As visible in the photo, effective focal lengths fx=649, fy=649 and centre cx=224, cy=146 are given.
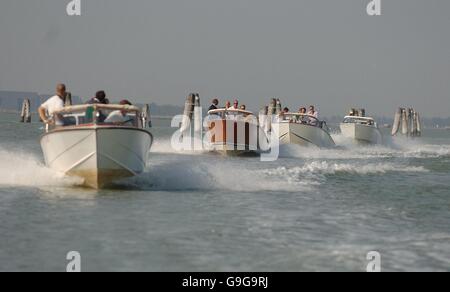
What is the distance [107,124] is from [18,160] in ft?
26.8

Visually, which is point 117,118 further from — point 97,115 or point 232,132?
point 232,132

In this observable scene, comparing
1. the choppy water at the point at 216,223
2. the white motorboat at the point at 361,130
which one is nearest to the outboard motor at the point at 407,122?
the white motorboat at the point at 361,130

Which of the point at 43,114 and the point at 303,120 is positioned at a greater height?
the point at 43,114

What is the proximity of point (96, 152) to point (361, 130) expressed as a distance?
31419mm

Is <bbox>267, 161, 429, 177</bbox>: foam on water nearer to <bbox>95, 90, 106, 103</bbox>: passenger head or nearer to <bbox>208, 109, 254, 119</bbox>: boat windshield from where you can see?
<bbox>208, 109, 254, 119</bbox>: boat windshield

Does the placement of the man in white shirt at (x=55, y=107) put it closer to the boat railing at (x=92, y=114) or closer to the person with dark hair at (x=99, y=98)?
the boat railing at (x=92, y=114)

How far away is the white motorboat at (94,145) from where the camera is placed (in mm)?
14562

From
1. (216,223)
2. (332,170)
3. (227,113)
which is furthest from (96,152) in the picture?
(227,113)

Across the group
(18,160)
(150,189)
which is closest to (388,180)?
(150,189)

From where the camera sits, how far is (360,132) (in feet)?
143

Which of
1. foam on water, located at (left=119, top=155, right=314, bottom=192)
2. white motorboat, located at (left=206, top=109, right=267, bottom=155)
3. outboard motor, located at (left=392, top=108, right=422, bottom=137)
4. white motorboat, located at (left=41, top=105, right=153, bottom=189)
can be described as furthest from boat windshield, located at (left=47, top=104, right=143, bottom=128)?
outboard motor, located at (left=392, top=108, right=422, bottom=137)

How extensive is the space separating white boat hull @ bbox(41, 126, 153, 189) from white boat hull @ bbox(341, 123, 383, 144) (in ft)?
97.2

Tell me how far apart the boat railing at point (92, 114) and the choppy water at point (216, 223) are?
57.4 inches
